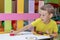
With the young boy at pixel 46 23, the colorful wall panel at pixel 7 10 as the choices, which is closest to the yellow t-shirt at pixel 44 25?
the young boy at pixel 46 23

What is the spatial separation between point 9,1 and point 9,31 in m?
0.17

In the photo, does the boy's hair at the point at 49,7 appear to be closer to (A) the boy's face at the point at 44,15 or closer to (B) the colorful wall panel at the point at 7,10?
(A) the boy's face at the point at 44,15

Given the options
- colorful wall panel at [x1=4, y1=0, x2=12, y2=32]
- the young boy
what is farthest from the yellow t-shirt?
colorful wall panel at [x1=4, y1=0, x2=12, y2=32]

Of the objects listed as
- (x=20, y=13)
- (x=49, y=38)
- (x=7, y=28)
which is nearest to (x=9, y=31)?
(x=7, y=28)

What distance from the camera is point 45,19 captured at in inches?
34.9

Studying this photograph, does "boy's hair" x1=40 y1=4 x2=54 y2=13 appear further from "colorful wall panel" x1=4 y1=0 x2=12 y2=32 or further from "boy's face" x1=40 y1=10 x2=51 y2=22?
"colorful wall panel" x1=4 y1=0 x2=12 y2=32

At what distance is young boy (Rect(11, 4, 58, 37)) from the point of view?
2.87ft

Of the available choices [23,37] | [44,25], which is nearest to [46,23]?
[44,25]

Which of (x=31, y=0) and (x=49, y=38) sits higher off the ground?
(x=31, y=0)

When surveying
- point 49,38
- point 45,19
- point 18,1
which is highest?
point 18,1

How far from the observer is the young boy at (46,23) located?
2.87 feet

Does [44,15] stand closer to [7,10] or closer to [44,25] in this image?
[44,25]

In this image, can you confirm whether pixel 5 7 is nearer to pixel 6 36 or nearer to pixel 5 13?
pixel 5 13

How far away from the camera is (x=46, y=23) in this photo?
89 centimetres
